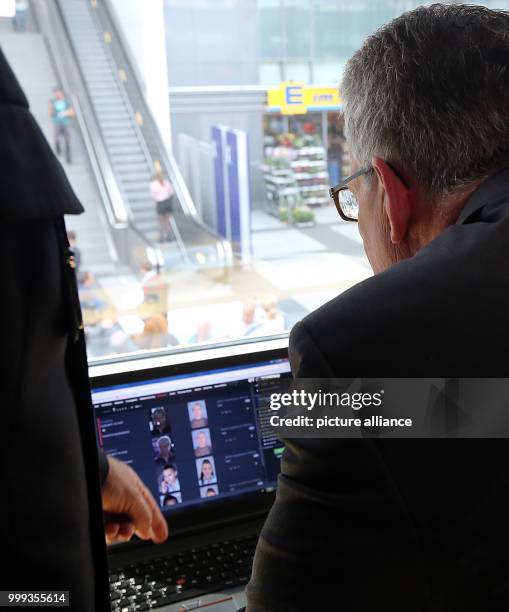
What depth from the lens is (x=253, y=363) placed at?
62.4 inches

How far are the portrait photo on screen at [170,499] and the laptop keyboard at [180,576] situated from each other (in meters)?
0.10

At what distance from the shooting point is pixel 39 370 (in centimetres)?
68

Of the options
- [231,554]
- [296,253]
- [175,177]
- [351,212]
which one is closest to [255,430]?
[231,554]

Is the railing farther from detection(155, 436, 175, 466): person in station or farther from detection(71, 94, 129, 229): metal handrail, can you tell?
detection(155, 436, 175, 466): person in station

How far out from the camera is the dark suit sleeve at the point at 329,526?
76 cm

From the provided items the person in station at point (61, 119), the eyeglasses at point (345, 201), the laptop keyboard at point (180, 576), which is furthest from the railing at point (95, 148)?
the eyeglasses at point (345, 201)

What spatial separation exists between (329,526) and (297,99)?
6213 millimetres

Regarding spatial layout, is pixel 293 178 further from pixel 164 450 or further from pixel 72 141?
pixel 164 450

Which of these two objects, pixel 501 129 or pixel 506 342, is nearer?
pixel 506 342

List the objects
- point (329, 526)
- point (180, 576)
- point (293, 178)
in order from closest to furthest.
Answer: point (329, 526)
point (180, 576)
point (293, 178)

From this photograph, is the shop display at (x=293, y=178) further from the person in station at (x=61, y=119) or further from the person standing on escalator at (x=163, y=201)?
the person in station at (x=61, y=119)

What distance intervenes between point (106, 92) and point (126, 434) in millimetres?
6896

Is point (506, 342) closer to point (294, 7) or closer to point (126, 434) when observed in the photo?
point (126, 434)

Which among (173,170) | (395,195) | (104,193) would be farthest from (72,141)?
(395,195)
